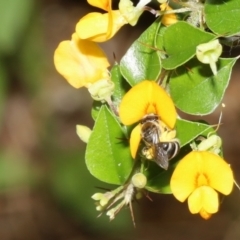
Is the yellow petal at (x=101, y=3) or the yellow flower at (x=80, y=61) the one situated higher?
the yellow petal at (x=101, y=3)

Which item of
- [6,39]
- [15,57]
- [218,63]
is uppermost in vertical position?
[218,63]

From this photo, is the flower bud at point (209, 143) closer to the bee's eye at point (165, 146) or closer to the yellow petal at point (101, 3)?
the bee's eye at point (165, 146)

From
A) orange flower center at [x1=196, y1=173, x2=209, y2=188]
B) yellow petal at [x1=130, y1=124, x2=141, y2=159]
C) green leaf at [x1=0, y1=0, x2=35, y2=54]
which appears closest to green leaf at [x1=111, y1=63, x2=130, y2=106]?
yellow petal at [x1=130, y1=124, x2=141, y2=159]

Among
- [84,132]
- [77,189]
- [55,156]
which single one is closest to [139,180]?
[84,132]

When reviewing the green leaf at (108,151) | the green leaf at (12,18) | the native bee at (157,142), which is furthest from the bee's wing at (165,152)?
the green leaf at (12,18)

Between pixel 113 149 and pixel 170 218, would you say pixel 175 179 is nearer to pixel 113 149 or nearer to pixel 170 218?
pixel 113 149

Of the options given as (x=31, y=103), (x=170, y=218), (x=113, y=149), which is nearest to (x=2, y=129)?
(x=31, y=103)
